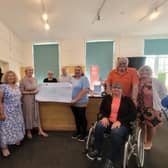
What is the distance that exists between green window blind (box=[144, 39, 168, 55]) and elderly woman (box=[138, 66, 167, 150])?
Result: 180 inches

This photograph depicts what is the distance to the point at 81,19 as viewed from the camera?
495cm

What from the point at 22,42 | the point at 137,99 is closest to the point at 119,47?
the point at 22,42

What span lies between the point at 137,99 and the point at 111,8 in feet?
9.68

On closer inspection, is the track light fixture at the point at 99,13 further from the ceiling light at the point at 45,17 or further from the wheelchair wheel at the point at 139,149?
the wheelchair wheel at the point at 139,149

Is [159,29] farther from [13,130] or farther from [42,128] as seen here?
[13,130]

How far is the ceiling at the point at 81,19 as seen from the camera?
4031 millimetres

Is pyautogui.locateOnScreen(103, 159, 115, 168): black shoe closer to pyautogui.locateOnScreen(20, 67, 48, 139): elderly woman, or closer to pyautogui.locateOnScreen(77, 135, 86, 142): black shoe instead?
pyautogui.locateOnScreen(77, 135, 86, 142): black shoe

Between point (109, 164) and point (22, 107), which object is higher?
point (22, 107)

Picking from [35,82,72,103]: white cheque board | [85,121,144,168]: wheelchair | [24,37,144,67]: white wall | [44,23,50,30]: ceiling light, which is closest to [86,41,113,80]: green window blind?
[24,37,144,67]: white wall

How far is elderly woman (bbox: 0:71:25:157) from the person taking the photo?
7.76 ft

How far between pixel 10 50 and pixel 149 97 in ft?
16.9

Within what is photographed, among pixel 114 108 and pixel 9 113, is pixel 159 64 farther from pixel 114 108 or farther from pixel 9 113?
pixel 9 113

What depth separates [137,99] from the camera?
92.4 inches

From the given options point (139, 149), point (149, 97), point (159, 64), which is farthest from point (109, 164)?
point (159, 64)
